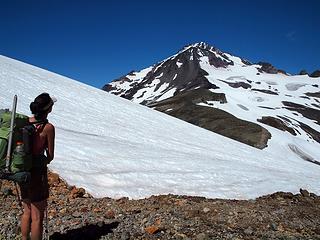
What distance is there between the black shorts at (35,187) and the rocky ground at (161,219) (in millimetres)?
1622

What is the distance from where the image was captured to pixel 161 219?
920cm

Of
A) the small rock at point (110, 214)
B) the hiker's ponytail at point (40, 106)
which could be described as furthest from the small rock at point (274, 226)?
the hiker's ponytail at point (40, 106)

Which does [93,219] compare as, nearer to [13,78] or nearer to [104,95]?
[13,78]

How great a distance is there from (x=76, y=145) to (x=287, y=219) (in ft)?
39.4

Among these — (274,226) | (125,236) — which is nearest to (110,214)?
(125,236)

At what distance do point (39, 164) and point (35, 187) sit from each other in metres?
0.37

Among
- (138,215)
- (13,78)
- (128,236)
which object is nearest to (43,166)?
(128,236)

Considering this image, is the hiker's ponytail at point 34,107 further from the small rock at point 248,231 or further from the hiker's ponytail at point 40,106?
the small rock at point 248,231

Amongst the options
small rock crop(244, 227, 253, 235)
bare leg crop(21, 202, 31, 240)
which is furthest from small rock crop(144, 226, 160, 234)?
bare leg crop(21, 202, 31, 240)

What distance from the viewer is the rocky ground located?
27.6ft

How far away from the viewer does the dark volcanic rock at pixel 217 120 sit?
76.1 m

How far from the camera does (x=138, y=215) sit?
376 inches

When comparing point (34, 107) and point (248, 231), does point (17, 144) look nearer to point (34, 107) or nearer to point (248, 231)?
point (34, 107)

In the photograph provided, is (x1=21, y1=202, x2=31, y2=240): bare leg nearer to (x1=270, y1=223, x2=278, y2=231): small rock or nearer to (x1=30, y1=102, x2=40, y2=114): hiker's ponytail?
(x1=30, y1=102, x2=40, y2=114): hiker's ponytail
